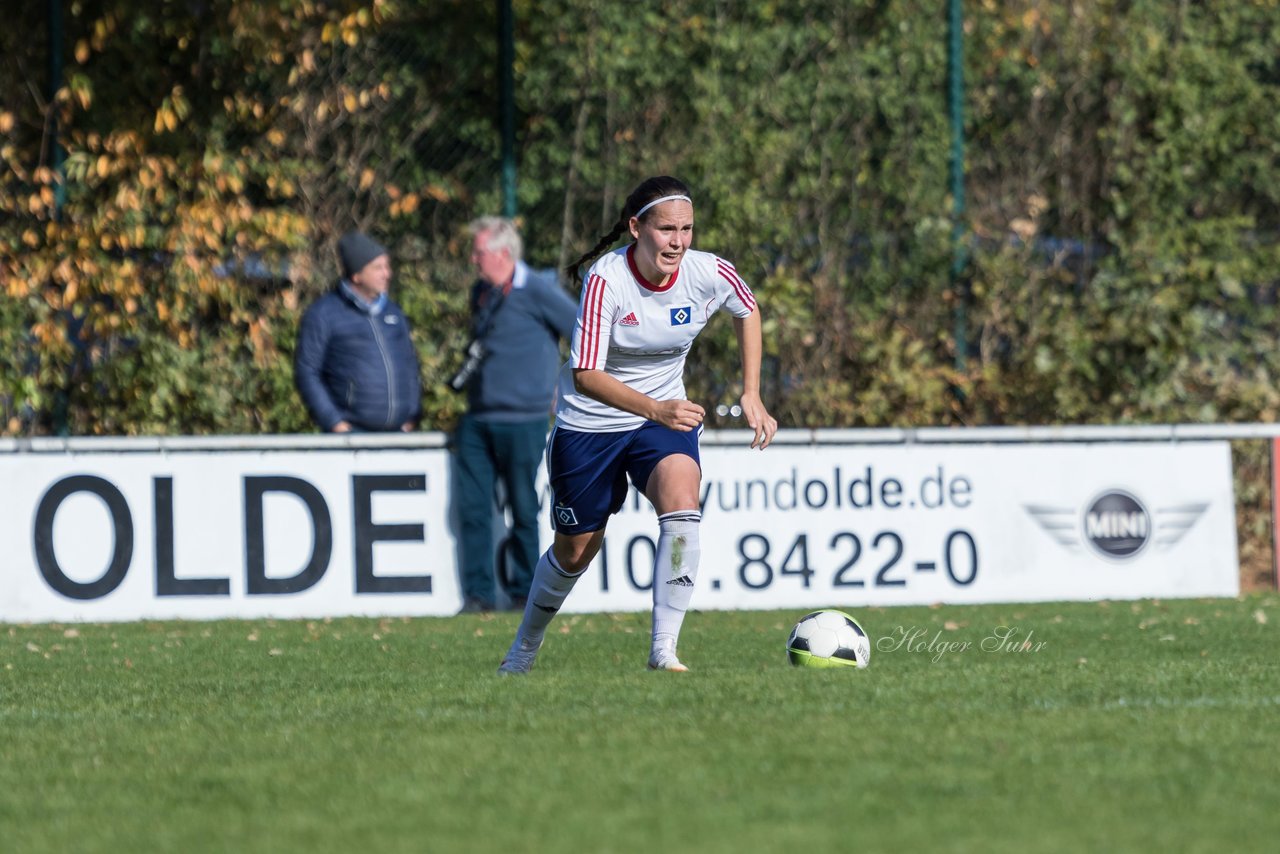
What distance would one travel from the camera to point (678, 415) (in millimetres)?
6840

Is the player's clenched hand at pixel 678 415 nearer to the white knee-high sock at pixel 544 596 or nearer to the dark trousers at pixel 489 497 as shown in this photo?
the white knee-high sock at pixel 544 596

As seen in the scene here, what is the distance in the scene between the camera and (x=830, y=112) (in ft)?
48.0

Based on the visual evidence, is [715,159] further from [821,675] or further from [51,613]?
[821,675]

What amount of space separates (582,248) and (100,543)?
4.93 meters

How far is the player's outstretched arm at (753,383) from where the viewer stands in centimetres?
716

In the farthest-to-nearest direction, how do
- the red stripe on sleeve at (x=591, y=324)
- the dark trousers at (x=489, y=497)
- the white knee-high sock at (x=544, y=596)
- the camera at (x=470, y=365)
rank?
the camera at (x=470, y=365) < the dark trousers at (x=489, y=497) < the white knee-high sock at (x=544, y=596) < the red stripe on sleeve at (x=591, y=324)

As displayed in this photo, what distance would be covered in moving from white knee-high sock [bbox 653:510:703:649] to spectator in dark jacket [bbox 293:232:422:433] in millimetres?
4360

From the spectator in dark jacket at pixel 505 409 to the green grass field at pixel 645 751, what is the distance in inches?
94.9

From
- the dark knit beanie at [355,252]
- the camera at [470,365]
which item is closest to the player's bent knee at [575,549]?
the camera at [470,365]

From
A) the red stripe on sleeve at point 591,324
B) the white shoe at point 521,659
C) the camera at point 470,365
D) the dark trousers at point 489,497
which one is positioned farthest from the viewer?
the camera at point 470,365

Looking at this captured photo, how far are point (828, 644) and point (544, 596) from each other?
1167 mm

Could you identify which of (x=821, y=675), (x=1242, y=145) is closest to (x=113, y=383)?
(x=821, y=675)

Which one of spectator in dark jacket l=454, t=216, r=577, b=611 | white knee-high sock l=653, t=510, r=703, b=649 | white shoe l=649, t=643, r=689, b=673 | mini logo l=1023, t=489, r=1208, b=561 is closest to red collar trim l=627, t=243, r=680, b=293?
white knee-high sock l=653, t=510, r=703, b=649

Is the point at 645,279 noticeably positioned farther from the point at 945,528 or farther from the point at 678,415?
the point at 945,528
